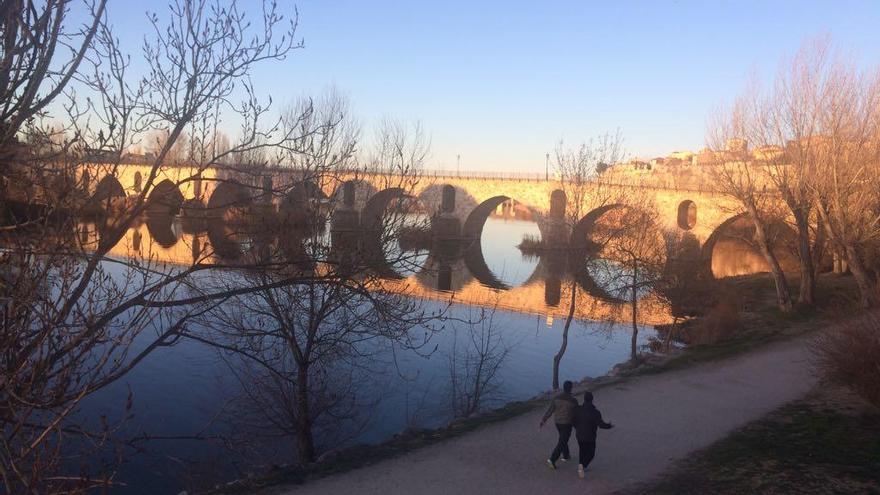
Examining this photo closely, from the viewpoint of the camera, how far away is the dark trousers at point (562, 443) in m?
5.62

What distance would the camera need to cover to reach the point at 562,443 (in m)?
5.66

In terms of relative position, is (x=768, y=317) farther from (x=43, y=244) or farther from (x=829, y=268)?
(x=43, y=244)

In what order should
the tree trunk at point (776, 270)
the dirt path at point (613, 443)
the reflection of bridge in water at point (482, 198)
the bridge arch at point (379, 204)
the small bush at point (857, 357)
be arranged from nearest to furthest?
the reflection of bridge in water at point (482, 198) → the dirt path at point (613, 443) → the bridge arch at point (379, 204) → the small bush at point (857, 357) → the tree trunk at point (776, 270)

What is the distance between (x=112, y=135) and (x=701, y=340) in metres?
12.6

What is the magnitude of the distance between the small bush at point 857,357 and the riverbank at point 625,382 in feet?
3.05

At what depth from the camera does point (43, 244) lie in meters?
3.14

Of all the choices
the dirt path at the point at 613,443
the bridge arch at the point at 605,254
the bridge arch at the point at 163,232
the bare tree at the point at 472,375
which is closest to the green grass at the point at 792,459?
the dirt path at the point at 613,443

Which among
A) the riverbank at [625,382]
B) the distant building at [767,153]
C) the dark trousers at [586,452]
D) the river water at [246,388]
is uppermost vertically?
the distant building at [767,153]

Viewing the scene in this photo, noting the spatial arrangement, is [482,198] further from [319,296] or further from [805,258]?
[319,296]

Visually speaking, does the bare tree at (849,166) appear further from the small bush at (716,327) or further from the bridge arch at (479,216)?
the bridge arch at (479,216)

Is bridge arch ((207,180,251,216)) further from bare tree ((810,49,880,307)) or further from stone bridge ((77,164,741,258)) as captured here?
bare tree ((810,49,880,307))

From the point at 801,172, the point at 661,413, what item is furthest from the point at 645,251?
the point at 661,413

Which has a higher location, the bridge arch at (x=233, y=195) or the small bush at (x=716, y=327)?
the bridge arch at (x=233, y=195)

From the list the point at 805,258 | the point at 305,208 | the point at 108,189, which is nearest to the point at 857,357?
the point at 305,208
